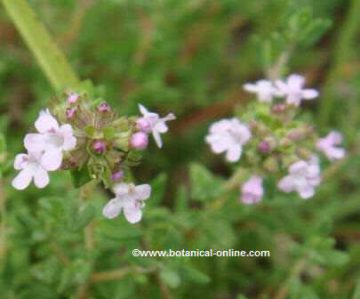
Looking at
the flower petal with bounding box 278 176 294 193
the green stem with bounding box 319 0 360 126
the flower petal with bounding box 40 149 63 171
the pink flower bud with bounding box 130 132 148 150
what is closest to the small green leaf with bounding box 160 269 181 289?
the flower petal with bounding box 278 176 294 193

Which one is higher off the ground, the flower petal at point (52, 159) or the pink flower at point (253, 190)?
the pink flower at point (253, 190)

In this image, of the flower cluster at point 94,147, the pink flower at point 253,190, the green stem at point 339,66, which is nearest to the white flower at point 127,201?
the flower cluster at point 94,147

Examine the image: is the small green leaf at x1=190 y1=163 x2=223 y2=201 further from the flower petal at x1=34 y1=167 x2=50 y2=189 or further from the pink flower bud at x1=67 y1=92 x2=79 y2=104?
the flower petal at x1=34 y1=167 x2=50 y2=189

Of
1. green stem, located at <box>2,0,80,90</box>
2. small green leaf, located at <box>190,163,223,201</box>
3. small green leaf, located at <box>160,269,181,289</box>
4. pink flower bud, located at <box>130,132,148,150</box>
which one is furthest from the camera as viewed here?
small green leaf, located at <box>190,163,223,201</box>

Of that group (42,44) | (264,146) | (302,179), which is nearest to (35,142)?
(42,44)

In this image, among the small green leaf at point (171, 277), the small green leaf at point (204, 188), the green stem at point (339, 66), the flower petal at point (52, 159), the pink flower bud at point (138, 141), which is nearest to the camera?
the flower petal at point (52, 159)

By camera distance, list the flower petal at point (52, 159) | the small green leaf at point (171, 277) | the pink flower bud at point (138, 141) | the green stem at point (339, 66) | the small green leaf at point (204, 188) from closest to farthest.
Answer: the flower petal at point (52, 159) → the pink flower bud at point (138, 141) → the small green leaf at point (171, 277) → the small green leaf at point (204, 188) → the green stem at point (339, 66)

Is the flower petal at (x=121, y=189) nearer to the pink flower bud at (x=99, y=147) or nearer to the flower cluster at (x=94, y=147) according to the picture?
the flower cluster at (x=94, y=147)

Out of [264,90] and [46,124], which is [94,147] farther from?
[264,90]
